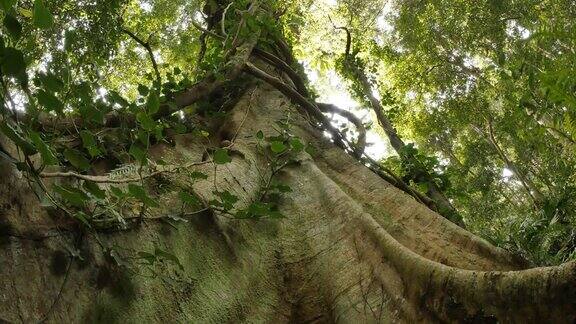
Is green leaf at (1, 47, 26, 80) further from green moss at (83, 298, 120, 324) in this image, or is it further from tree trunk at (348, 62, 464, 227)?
tree trunk at (348, 62, 464, 227)

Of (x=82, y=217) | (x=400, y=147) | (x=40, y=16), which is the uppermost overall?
(x=400, y=147)

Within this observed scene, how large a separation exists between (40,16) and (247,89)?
3.08m

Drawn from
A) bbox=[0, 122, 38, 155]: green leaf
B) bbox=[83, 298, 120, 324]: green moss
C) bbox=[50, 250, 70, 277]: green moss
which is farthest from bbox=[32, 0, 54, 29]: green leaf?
bbox=[83, 298, 120, 324]: green moss

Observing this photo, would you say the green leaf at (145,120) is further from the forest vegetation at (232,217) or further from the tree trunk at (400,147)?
the tree trunk at (400,147)

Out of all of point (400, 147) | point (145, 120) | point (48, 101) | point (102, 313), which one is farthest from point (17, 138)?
point (400, 147)

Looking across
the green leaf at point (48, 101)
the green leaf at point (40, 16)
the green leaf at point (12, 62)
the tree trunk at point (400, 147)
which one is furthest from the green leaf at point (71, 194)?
the tree trunk at point (400, 147)

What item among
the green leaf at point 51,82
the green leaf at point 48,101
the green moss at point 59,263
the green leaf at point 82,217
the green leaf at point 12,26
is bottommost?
the green moss at point 59,263

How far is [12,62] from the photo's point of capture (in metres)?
1.23

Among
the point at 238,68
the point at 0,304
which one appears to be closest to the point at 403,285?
the point at 0,304

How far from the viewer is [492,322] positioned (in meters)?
1.59

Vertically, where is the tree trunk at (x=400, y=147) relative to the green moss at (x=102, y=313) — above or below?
above

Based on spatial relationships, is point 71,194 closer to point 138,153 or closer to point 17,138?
point 17,138

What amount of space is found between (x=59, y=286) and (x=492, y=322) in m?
1.31

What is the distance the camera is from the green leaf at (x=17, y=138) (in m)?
1.24
